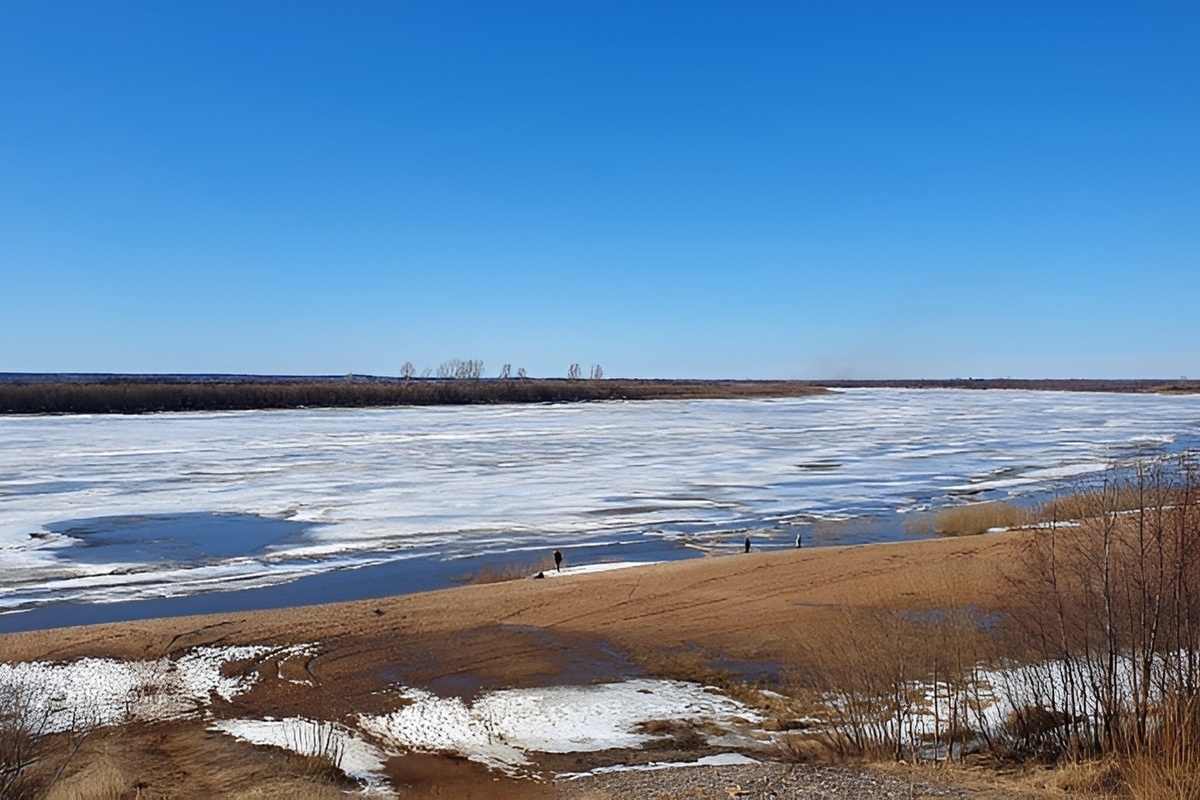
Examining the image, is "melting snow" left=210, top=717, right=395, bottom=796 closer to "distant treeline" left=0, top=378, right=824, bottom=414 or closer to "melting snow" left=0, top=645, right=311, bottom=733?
"melting snow" left=0, top=645, right=311, bottom=733

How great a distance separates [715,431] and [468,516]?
27.8m

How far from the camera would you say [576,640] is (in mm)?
11188

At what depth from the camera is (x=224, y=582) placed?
14883mm

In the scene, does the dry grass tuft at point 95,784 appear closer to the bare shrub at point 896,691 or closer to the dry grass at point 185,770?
the dry grass at point 185,770

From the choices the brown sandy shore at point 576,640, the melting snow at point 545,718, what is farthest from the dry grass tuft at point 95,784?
the melting snow at point 545,718

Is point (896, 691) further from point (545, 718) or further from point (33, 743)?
point (33, 743)

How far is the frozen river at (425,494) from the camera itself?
15.8m

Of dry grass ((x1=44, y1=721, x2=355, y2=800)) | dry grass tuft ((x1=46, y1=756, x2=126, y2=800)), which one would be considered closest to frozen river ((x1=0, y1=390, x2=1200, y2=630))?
dry grass ((x1=44, y1=721, x2=355, y2=800))

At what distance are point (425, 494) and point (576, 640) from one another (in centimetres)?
1368

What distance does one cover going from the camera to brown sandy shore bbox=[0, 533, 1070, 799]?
708 cm

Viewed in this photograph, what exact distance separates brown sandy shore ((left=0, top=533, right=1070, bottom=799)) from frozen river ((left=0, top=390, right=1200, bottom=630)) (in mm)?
2063

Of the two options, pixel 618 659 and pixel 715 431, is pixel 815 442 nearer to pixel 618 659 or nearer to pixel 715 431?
pixel 715 431

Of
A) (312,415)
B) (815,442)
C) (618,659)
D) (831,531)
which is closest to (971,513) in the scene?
(831,531)

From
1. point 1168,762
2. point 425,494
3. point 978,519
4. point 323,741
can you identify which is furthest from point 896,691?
point 425,494
